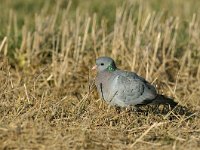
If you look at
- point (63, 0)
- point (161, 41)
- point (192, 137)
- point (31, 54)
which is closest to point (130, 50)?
point (161, 41)

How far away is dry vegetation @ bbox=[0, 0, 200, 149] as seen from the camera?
4.52m

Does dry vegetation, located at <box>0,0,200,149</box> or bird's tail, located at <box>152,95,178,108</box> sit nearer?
dry vegetation, located at <box>0,0,200,149</box>

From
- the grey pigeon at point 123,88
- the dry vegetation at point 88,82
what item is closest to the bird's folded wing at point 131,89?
the grey pigeon at point 123,88

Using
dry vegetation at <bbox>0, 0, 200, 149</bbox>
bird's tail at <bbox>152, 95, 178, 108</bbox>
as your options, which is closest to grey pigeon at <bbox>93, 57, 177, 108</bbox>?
bird's tail at <bbox>152, 95, 178, 108</bbox>

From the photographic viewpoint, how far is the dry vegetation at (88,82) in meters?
4.52

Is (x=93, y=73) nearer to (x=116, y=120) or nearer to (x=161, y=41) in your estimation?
(x=161, y=41)

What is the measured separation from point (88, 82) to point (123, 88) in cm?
132

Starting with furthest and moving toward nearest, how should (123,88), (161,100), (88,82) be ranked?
(88,82), (161,100), (123,88)

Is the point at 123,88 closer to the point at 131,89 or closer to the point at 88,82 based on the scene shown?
the point at 131,89

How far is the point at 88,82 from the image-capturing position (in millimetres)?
6445

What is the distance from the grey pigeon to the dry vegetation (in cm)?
12

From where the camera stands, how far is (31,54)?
7.42m

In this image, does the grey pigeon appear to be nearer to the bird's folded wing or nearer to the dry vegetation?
the bird's folded wing

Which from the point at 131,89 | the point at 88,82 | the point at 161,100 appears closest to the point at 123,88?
the point at 131,89
